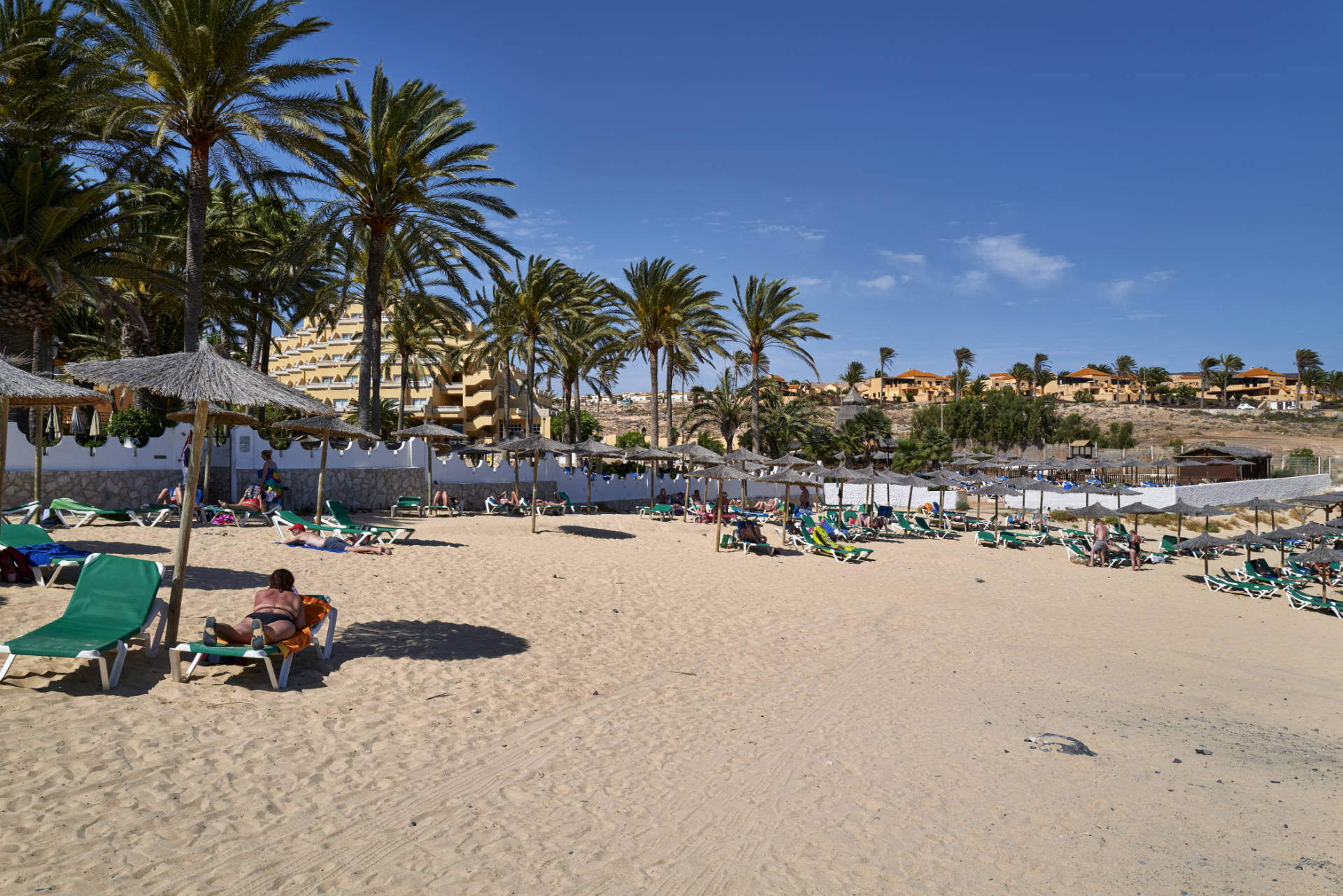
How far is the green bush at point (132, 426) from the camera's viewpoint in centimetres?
1589

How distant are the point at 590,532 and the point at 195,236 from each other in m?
10.6

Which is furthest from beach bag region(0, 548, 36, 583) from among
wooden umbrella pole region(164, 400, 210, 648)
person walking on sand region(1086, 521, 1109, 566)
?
person walking on sand region(1086, 521, 1109, 566)

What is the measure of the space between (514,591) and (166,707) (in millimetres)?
5590

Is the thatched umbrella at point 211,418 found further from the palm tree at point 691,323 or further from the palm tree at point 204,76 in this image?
the palm tree at point 691,323

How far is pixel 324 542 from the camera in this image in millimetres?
12375

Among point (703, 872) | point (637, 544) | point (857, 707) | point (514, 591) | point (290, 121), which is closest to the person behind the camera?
point (703, 872)

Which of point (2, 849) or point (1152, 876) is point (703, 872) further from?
point (2, 849)

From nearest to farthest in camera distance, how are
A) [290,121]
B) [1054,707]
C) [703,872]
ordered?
[703,872], [1054,707], [290,121]

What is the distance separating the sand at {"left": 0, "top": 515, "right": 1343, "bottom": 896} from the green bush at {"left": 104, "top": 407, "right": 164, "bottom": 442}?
6.30m

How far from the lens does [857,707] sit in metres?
7.30

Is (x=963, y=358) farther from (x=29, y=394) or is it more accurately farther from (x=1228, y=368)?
(x=29, y=394)

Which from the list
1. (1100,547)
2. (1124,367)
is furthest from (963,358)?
(1100,547)

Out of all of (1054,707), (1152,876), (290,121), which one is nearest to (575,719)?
(1152,876)

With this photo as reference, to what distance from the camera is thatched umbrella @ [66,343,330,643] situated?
622 cm
